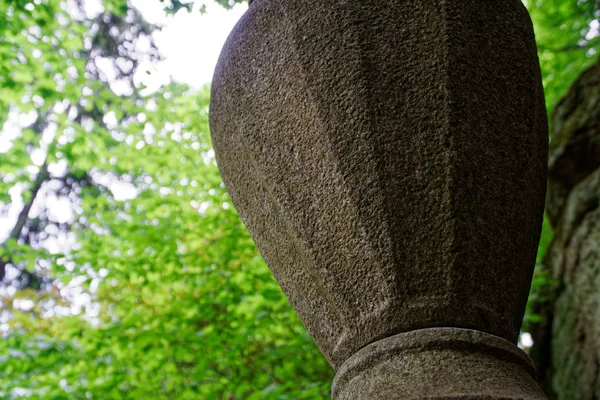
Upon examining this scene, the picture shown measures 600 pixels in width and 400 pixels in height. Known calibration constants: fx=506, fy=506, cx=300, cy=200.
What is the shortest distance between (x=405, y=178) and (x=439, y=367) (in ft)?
1.38

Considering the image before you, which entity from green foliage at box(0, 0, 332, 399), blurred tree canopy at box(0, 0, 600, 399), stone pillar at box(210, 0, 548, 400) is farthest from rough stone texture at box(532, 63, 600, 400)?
stone pillar at box(210, 0, 548, 400)

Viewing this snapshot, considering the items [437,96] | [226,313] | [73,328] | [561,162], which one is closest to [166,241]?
[226,313]

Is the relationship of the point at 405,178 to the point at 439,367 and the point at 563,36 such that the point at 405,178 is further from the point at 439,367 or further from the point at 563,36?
the point at 563,36

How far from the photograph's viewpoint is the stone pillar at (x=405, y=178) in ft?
3.72

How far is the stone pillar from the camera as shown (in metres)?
1.13

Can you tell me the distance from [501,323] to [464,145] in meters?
0.43

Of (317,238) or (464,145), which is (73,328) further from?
(464,145)

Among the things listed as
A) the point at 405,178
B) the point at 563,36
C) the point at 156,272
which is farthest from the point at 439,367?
the point at 563,36

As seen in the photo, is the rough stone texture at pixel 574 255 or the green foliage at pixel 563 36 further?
the green foliage at pixel 563 36

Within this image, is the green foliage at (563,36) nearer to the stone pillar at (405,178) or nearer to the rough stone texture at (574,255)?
the rough stone texture at (574,255)

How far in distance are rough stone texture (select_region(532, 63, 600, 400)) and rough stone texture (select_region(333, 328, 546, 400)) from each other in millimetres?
3020

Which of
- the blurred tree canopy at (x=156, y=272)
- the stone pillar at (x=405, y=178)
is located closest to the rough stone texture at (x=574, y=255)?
the blurred tree canopy at (x=156, y=272)

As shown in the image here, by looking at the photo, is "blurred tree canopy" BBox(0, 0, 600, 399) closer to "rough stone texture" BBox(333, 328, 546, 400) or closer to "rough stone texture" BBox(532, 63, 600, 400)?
"rough stone texture" BBox(532, 63, 600, 400)

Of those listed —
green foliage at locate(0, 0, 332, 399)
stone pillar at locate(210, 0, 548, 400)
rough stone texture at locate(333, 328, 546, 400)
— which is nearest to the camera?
rough stone texture at locate(333, 328, 546, 400)
